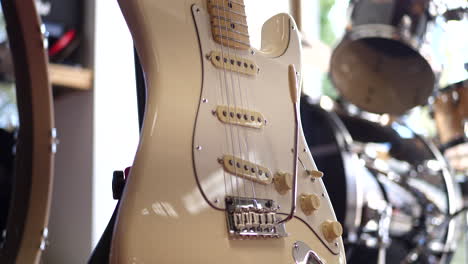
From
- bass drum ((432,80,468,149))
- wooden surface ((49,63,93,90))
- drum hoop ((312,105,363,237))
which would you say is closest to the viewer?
drum hoop ((312,105,363,237))

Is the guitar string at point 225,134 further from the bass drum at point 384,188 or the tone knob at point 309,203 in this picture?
the bass drum at point 384,188

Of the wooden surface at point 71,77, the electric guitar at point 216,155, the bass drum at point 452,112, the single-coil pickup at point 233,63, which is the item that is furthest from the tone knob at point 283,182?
the bass drum at point 452,112

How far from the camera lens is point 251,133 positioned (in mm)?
877

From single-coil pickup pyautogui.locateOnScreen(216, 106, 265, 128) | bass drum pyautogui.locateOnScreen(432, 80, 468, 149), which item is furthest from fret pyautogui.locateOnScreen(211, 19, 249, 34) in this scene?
bass drum pyautogui.locateOnScreen(432, 80, 468, 149)

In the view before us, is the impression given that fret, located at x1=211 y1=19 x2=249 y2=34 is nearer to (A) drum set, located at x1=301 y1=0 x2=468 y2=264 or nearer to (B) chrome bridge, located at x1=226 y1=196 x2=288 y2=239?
(B) chrome bridge, located at x1=226 y1=196 x2=288 y2=239

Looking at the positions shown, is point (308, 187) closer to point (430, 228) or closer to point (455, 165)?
point (430, 228)

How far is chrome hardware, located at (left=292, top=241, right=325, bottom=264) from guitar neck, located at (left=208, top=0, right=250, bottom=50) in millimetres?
279

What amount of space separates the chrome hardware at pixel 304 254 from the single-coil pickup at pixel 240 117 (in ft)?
0.54

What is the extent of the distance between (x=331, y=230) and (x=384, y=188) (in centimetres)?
70

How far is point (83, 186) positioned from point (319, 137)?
563 mm

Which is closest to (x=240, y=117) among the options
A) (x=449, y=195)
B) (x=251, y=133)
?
(x=251, y=133)

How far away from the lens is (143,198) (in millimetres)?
726

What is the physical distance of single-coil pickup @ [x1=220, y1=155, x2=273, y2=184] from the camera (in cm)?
83

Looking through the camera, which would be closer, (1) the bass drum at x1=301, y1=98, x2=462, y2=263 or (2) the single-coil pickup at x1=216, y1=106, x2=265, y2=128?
(2) the single-coil pickup at x1=216, y1=106, x2=265, y2=128
